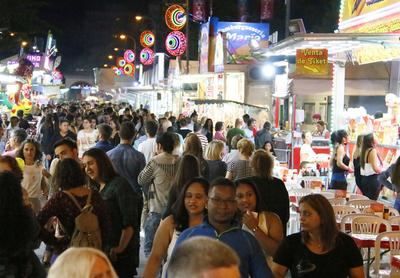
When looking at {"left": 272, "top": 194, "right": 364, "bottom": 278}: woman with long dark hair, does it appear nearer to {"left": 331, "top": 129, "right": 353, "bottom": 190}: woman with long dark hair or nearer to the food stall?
the food stall

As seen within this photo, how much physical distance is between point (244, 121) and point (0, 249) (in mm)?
13138

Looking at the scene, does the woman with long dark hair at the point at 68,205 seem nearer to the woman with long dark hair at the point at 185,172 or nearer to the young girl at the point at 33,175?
the woman with long dark hair at the point at 185,172

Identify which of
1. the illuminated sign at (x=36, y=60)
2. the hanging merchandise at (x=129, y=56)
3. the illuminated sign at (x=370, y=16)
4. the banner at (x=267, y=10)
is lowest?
the illuminated sign at (x=370, y=16)

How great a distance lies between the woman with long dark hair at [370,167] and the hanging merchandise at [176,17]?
20535 mm

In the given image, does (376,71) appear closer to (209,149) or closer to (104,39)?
(209,149)

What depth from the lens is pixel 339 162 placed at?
11.5 metres

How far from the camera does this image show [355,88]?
21141mm

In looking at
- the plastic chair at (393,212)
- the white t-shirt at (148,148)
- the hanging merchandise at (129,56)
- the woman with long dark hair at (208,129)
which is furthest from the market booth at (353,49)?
the hanging merchandise at (129,56)

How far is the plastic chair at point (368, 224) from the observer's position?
7.71 meters

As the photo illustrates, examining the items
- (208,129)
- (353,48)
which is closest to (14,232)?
(353,48)

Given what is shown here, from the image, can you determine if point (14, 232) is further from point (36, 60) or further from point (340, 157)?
point (36, 60)

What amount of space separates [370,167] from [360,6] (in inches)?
256

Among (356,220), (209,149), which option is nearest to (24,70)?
(209,149)

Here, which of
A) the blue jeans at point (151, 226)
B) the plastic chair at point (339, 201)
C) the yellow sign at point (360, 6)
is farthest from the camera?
the yellow sign at point (360, 6)
